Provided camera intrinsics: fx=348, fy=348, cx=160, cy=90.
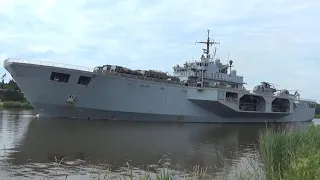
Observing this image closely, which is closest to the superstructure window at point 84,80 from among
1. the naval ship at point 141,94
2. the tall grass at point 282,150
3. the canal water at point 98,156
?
the naval ship at point 141,94

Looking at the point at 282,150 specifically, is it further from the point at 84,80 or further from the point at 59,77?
the point at 59,77

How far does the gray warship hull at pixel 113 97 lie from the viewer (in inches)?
1275

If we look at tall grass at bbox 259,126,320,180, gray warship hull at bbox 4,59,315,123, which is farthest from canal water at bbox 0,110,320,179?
gray warship hull at bbox 4,59,315,123

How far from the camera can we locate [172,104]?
38219 mm

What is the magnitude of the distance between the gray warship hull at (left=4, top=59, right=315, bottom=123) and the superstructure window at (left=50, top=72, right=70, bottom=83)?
35cm

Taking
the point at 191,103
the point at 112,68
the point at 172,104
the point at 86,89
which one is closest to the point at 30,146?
the point at 86,89

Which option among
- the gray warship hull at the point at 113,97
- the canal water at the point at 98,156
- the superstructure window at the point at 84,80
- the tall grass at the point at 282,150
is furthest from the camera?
the superstructure window at the point at 84,80

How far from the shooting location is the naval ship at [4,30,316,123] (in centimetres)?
3263

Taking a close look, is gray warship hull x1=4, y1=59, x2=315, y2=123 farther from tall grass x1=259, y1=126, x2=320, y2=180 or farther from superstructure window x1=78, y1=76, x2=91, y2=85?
tall grass x1=259, y1=126, x2=320, y2=180

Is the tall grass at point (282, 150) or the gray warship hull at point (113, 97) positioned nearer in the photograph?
the tall grass at point (282, 150)

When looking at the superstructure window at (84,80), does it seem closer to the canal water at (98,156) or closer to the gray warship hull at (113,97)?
the gray warship hull at (113,97)

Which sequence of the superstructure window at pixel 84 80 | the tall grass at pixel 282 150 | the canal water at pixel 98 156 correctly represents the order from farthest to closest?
the superstructure window at pixel 84 80 < the canal water at pixel 98 156 < the tall grass at pixel 282 150

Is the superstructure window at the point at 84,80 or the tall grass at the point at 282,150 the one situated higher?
the superstructure window at the point at 84,80

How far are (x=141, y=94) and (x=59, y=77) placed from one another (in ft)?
27.1
